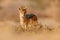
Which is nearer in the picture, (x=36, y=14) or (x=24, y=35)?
(x=24, y=35)

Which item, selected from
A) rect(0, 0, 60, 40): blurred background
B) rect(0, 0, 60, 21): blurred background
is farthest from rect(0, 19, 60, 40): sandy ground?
rect(0, 0, 60, 21): blurred background

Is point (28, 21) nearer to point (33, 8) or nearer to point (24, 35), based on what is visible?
point (24, 35)

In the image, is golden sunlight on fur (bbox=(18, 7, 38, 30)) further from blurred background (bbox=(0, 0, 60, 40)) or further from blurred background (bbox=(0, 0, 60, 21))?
blurred background (bbox=(0, 0, 60, 21))

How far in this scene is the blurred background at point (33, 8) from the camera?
1.71m

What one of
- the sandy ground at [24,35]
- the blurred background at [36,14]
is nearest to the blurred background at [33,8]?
the blurred background at [36,14]

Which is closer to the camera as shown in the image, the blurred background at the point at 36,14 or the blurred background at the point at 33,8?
the blurred background at the point at 36,14

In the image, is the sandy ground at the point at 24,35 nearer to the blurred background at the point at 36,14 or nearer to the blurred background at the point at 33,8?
the blurred background at the point at 36,14

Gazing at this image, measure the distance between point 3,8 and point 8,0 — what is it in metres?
0.09

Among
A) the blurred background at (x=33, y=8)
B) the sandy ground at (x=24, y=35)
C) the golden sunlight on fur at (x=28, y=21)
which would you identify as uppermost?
the blurred background at (x=33, y=8)

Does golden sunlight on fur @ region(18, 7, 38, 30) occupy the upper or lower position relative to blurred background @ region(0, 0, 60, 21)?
lower

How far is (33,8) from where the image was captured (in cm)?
175

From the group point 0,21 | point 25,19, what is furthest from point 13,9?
point 25,19

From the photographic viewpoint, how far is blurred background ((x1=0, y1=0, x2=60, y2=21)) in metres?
1.71

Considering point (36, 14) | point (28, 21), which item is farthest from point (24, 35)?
point (36, 14)
